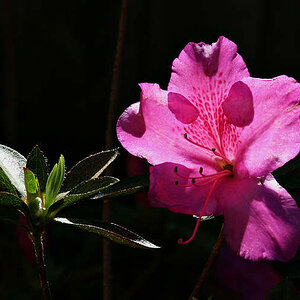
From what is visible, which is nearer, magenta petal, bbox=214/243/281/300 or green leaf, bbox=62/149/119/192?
green leaf, bbox=62/149/119/192

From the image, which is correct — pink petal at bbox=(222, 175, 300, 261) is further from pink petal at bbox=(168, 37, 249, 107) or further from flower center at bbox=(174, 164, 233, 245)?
pink petal at bbox=(168, 37, 249, 107)

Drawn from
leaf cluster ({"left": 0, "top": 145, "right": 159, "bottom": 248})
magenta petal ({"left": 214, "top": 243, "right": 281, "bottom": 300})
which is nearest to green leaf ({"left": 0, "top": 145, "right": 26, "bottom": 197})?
leaf cluster ({"left": 0, "top": 145, "right": 159, "bottom": 248})

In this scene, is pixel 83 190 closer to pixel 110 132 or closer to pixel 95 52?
pixel 110 132

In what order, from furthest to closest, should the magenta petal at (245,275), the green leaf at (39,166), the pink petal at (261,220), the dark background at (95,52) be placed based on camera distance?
1. the dark background at (95,52)
2. the magenta petal at (245,275)
3. the green leaf at (39,166)
4. the pink petal at (261,220)

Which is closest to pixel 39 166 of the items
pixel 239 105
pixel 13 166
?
pixel 13 166

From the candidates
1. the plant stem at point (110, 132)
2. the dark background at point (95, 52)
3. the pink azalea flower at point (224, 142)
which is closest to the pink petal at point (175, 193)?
the pink azalea flower at point (224, 142)

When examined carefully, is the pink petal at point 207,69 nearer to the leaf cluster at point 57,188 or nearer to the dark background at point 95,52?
the leaf cluster at point 57,188
